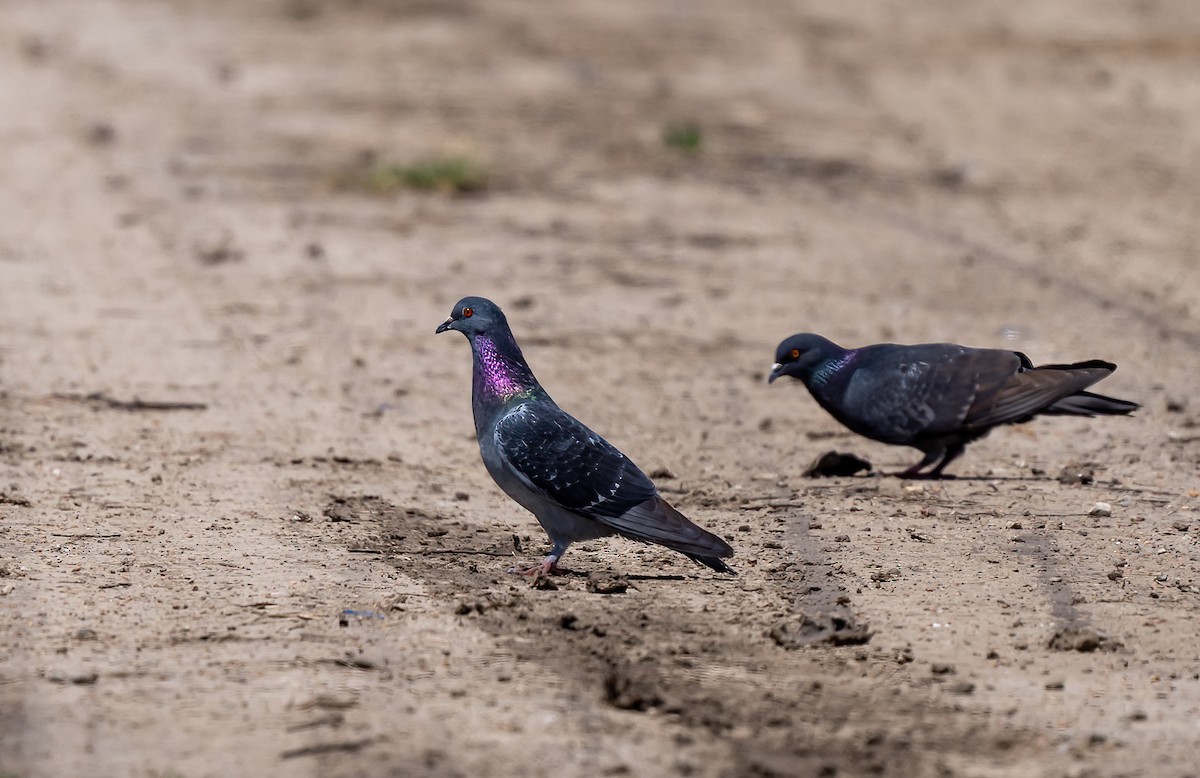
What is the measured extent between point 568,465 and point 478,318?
0.71 m

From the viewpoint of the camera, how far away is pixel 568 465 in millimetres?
5566

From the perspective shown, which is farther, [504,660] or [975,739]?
[504,660]

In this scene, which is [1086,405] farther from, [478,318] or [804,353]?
[478,318]

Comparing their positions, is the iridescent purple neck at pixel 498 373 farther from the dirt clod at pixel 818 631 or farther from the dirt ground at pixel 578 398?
the dirt clod at pixel 818 631

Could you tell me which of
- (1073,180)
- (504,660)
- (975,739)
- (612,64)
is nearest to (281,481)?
(504,660)

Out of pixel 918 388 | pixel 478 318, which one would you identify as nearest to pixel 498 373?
pixel 478 318

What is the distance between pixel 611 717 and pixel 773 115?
1102 centimetres

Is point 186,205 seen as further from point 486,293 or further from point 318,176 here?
point 486,293

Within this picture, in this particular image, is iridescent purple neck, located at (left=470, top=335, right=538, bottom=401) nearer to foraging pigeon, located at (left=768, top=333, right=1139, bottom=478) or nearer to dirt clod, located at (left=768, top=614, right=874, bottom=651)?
dirt clod, located at (left=768, top=614, right=874, bottom=651)

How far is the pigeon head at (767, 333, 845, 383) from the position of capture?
698cm

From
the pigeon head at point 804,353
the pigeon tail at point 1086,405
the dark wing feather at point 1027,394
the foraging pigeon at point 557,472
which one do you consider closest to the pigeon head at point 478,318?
the foraging pigeon at point 557,472

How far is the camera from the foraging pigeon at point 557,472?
5.45 metres

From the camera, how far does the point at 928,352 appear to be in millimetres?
6922

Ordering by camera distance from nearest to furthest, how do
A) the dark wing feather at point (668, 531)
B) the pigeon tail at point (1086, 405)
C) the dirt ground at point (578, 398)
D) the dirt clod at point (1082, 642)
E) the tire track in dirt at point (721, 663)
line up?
the tire track in dirt at point (721, 663), the dirt ground at point (578, 398), the dirt clod at point (1082, 642), the dark wing feather at point (668, 531), the pigeon tail at point (1086, 405)
